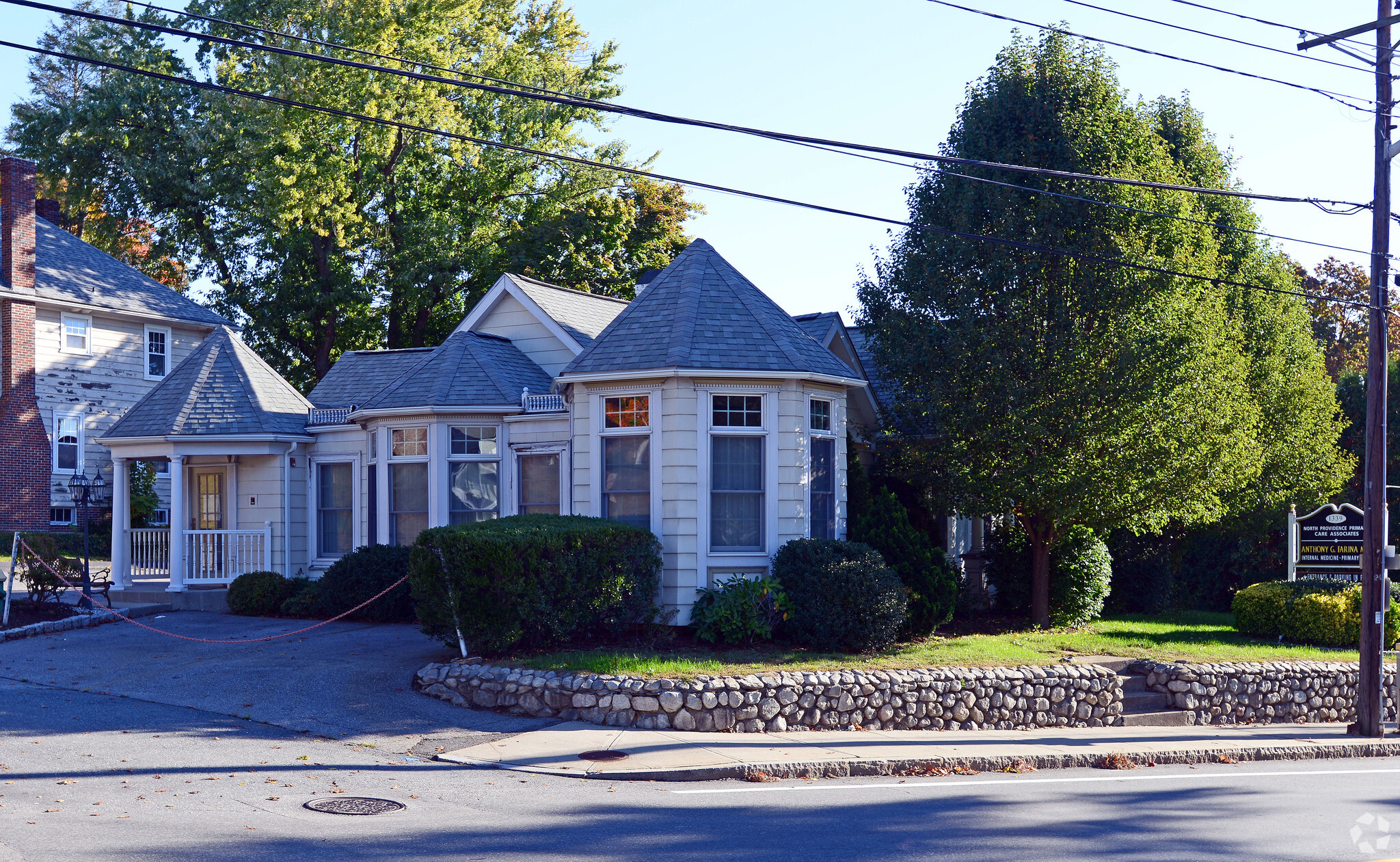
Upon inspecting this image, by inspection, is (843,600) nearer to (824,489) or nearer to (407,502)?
(824,489)

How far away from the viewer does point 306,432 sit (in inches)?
823

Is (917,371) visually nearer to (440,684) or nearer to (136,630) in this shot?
(440,684)

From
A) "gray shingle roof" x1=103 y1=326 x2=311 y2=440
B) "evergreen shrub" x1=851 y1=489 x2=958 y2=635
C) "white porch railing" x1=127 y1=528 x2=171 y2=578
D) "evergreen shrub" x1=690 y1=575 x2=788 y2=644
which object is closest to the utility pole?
"evergreen shrub" x1=851 y1=489 x2=958 y2=635

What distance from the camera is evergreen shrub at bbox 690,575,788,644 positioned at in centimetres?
1477

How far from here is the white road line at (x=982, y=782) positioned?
10.2 metres

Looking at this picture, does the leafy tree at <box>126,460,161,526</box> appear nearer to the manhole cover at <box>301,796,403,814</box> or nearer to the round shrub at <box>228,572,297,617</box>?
the round shrub at <box>228,572,297,617</box>

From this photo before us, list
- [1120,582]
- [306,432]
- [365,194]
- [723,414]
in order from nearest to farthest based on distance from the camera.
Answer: [723,414], [306,432], [1120,582], [365,194]

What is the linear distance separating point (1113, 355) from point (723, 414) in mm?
5932

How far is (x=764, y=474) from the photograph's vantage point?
51.7ft

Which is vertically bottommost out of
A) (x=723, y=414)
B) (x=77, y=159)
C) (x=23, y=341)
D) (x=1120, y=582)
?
(x=1120, y=582)

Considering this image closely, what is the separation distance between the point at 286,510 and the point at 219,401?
2.40 metres

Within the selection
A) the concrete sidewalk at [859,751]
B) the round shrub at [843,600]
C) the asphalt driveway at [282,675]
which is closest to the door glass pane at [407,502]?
the asphalt driveway at [282,675]

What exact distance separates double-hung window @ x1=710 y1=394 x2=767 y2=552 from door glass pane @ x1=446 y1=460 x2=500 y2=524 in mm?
4769

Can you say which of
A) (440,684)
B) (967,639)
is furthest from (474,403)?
(967,639)
